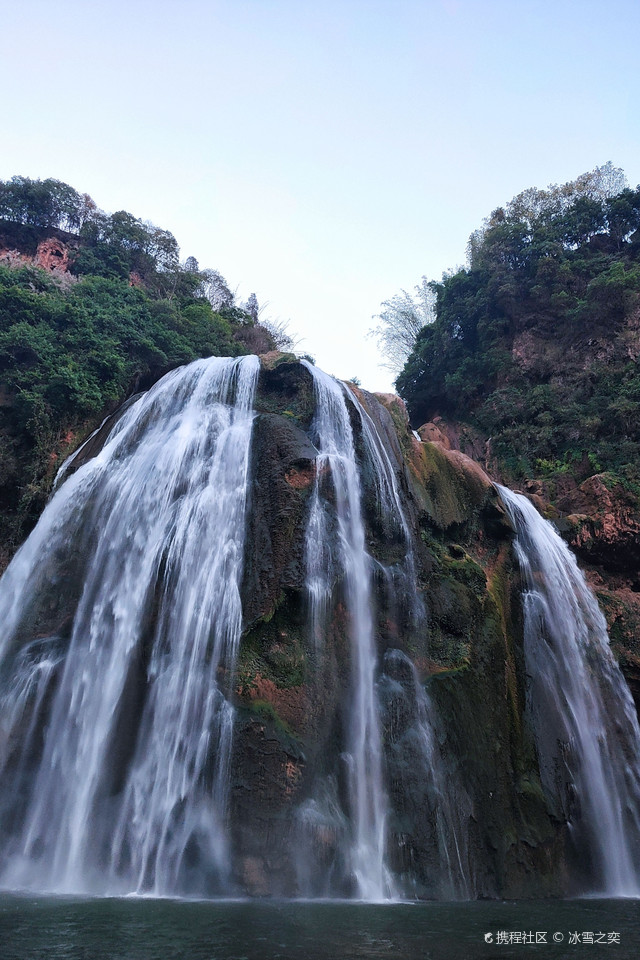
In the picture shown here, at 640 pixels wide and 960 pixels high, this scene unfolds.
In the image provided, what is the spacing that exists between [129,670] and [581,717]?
813 centimetres

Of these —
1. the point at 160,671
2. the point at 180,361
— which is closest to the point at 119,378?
the point at 180,361

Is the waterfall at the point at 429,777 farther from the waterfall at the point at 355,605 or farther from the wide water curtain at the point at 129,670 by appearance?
the wide water curtain at the point at 129,670

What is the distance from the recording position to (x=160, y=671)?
28.8 ft

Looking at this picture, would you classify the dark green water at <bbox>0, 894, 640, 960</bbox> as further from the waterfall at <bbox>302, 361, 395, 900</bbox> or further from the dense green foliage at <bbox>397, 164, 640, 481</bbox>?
the dense green foliage at <bbox>397, 164, 640, 481</bbox>

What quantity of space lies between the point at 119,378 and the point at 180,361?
2.74 metres

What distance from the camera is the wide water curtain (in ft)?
24.7

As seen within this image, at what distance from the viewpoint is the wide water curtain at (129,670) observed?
24.7ft

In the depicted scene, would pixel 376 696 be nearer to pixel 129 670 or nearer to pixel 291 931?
pixel 129 670

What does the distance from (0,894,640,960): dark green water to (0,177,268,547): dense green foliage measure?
32.0 feet

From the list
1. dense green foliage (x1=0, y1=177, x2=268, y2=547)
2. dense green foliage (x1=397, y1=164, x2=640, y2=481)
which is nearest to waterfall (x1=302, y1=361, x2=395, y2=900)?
dense green foliage (x1=0, y1=177, x2=268, y2=547)

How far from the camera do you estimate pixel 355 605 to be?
9.78 metres

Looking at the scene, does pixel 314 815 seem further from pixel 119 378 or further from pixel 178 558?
pixel 119 378

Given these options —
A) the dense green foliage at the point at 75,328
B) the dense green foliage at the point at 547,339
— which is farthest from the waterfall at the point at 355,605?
the dense green foliage at the point at 547,339

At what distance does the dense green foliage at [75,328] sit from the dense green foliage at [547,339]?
8.77 meters
